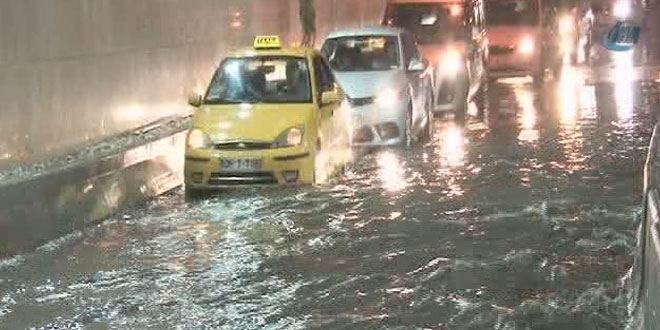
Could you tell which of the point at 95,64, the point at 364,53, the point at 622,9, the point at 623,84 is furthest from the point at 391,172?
the point at 622,9

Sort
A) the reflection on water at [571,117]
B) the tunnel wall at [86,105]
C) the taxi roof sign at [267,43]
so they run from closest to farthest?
the tunnel wall at [86,105] < the taxi roof sign at [267,43] < the reflection on water at [571,117]

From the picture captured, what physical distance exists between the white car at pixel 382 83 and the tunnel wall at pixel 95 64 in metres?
2.48

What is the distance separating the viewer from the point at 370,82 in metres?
15.4

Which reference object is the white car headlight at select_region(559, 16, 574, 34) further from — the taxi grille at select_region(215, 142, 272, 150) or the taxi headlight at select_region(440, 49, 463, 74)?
the taxi grille at select_region(215, 142, 272, 150)

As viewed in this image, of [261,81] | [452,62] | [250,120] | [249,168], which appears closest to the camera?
[249,168]

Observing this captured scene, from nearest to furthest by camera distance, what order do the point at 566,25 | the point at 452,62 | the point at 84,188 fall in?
1. the point at 84,188
2. the point at 452,62
3. the point at 566,25

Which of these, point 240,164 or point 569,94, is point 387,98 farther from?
point 569,94

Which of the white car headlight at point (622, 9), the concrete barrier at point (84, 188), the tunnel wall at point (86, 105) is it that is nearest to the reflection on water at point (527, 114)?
the tunnel wall at point (86, 105)

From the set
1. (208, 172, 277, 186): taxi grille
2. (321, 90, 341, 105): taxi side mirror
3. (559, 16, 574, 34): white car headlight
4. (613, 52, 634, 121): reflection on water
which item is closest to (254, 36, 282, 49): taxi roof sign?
(321, 90, 341, 105): taxi side mirror

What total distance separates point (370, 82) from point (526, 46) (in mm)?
11504

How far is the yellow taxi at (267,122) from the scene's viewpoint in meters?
11.7

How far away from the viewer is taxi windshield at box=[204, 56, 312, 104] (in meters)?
12.5

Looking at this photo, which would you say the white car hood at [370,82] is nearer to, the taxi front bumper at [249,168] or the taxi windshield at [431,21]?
the taxi front bumper at [249,168]

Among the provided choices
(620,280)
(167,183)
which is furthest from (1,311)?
(167,183)
